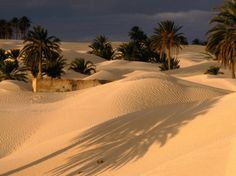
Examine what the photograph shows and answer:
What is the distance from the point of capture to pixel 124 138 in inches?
904

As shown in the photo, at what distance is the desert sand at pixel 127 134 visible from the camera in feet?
52.2

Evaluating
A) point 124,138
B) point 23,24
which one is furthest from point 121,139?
point 23,24

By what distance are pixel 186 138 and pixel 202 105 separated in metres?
6.04

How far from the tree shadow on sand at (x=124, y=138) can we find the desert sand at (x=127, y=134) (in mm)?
41

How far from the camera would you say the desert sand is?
1590cm

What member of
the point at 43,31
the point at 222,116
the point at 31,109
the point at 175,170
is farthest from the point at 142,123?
the point at 43,31

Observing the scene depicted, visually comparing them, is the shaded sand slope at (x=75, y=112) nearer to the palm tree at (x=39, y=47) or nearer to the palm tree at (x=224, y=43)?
the palm tree at (x=224, y=43)

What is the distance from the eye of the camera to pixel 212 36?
50.5m

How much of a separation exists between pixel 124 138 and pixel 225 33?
2869 cm

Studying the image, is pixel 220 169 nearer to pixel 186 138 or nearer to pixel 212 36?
pixel 186 138

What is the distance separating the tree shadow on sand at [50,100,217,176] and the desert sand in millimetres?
41

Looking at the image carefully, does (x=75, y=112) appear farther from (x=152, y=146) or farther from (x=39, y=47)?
(x=39, y=47)

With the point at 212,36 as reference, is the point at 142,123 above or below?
below

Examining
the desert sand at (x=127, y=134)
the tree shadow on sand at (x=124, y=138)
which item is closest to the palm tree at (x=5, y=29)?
the desert sand at (x=127, y=134)
